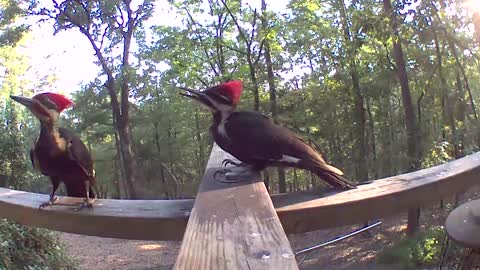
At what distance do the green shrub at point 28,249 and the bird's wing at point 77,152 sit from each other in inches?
149

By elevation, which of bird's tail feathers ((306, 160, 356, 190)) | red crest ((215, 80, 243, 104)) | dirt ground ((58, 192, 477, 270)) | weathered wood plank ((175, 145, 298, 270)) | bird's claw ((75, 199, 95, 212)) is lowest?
dirt ground ((58, 192, 477, 270))

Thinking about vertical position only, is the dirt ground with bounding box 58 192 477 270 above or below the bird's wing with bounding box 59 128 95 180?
below

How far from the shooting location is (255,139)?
5.93 feet

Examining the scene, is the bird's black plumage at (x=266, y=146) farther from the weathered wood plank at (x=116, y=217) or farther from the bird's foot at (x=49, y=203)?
the bird's foot at (x=49, y=203)

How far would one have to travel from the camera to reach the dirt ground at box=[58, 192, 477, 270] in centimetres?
1173

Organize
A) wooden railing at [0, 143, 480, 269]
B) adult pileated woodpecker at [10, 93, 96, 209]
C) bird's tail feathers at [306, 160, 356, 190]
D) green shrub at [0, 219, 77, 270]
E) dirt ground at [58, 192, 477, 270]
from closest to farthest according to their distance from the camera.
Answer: wooden railing at [0, 143, 480, 269], bird's tail feathers at [306, 160, 356, 190], adult pileated woodpecker at [10, 93, 96, 209], green shrub at [0, 219, 77, 270], dirt ground at [58, 192, 477, 270]

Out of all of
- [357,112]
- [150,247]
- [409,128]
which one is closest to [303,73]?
[357,112]

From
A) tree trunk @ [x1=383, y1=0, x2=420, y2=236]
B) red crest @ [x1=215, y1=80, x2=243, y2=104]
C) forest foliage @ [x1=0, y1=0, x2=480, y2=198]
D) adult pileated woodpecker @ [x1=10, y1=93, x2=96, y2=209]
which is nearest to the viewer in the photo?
red crest @ [x1=215, y1=80, x2=243, y2=104]

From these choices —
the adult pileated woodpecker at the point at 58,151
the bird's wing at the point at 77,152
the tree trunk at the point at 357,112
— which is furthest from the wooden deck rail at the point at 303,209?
the tree trunk at the point at 357,112

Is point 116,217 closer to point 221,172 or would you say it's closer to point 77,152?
point 221,172

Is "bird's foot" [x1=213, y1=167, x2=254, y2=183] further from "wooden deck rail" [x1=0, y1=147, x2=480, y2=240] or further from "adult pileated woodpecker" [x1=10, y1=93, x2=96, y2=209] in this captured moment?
"adult pileated woodpecker" [x1=10, y1=93, x2=96, y2=209]

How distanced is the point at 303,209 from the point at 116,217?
618mm

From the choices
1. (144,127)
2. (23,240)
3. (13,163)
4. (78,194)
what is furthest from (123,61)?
(78,194)

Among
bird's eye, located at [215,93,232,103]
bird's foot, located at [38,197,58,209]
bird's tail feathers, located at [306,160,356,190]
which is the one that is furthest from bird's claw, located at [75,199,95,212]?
bird's tail feathers, located at [306,160,356,190]
